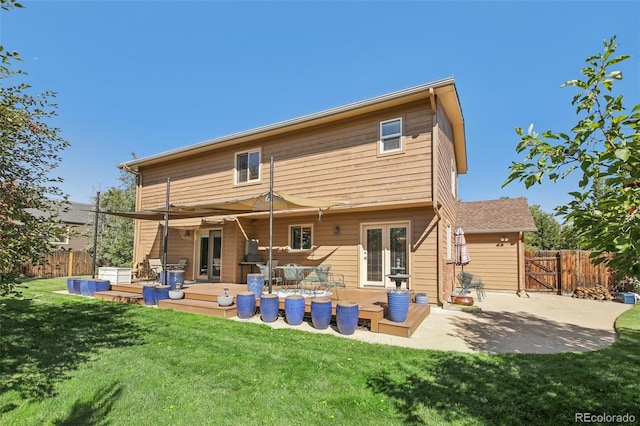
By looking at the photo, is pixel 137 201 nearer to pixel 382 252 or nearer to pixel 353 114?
pixel 353 114

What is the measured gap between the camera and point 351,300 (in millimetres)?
7445

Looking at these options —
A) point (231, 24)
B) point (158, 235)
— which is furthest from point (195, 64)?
point (158, 235)

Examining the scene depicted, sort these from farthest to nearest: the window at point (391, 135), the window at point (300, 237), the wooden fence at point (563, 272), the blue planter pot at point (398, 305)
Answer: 1. the wooden fence at point (563, 272)
2. the window at point (300, 237)
3. the window at point (391, 135)
4. the blue planter pot at point (398, 305)

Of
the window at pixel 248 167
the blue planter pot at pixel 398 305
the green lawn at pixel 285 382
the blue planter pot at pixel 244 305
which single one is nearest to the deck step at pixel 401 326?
the blue planter pot at pixel 398 305

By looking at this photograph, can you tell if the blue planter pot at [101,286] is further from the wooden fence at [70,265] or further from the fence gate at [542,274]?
the fence gate at [542,274]

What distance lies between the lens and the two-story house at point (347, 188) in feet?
28.2

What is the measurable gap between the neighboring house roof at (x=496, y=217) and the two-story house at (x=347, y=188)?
242cm

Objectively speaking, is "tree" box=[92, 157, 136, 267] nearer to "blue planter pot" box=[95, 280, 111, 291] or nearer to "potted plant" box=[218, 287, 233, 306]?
"blue planter pot" box=[95, 280, 111, 291]

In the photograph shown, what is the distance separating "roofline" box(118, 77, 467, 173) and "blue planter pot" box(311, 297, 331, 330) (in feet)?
18.6

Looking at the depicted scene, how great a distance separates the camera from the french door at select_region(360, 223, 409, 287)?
8.98m

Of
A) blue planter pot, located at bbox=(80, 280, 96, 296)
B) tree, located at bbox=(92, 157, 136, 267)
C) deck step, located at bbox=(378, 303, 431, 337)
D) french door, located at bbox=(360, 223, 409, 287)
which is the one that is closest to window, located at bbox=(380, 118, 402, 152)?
french door, located at bbox=(360, 223, 409, 287)

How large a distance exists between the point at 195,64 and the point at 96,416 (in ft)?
41.9

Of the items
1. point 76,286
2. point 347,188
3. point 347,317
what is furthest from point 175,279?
point 347,317

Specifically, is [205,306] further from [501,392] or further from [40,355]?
[501,392]
